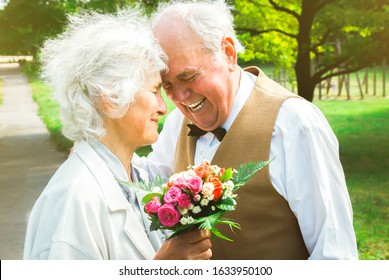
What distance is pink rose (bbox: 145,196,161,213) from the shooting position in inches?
94.2

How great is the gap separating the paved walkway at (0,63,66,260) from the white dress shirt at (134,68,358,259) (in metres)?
4.19

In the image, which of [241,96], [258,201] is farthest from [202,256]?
[241,96]

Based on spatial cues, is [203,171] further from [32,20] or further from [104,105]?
[32,20]

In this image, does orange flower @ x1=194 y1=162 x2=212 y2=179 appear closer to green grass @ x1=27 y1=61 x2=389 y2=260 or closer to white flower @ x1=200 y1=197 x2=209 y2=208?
white flower @ x1=200 y1=197 x2=209 y2=208

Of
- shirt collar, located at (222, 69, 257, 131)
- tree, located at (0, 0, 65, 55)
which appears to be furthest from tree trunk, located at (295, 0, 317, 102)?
shirt collar, located at (222, 69, 257, 131)

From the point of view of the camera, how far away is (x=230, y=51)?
318cm

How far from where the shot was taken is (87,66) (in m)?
2.46

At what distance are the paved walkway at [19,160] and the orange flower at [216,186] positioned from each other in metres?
4.41

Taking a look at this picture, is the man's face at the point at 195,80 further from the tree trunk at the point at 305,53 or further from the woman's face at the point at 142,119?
→ the tree trunk at the point at 305,53

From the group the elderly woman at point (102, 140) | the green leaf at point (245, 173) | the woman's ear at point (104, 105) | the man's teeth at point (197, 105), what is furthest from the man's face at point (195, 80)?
the green leaf at point (245, 173)

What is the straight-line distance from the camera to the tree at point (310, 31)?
1219cm

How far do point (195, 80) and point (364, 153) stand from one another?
10.2m
